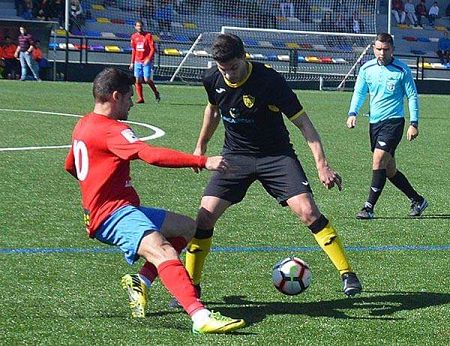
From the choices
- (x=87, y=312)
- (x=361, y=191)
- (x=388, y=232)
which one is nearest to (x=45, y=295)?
(x=87, y=312)

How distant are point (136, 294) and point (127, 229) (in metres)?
0.58

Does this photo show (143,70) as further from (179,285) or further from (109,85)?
(179,285)

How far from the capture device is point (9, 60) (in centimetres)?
3397

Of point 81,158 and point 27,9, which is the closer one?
point 81,158

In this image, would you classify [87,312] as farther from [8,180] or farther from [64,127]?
[64,127]

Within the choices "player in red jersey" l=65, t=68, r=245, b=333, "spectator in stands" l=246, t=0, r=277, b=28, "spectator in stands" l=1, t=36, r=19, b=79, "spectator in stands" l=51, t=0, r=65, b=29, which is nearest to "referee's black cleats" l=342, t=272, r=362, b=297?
"player in red jersey" l=65, t=68, r=245, b=333

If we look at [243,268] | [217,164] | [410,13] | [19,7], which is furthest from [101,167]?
[410,13]

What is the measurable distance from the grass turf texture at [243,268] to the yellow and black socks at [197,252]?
229 mm

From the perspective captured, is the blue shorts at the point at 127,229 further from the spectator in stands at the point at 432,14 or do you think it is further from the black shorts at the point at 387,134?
the spectator in stands at the point at 432,14

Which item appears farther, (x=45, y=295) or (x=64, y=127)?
(x=64, y=127)

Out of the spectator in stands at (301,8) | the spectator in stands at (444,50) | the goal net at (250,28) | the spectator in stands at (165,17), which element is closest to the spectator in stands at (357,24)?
the goal net at (250,28)

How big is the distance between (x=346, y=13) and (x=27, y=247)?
90.8 feet

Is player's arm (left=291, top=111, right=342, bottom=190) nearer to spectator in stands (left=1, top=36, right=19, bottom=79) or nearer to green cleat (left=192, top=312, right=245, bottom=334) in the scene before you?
green cleat (left=192, top=312, right=245, bottom=334)

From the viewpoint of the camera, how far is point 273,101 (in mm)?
7309
